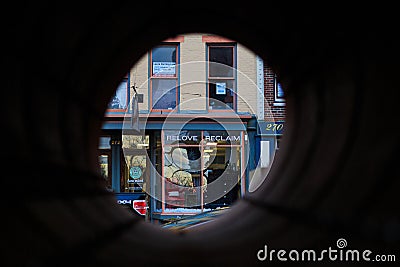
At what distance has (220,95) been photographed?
13.4 metres

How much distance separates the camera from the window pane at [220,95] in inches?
525

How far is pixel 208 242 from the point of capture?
11.1 ft

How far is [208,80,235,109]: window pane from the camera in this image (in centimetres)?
1334

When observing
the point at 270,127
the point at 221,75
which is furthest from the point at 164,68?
the point at 270,127

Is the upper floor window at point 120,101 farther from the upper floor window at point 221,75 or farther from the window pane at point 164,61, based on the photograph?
the upper floor window at point 221,75

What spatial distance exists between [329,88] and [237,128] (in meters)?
10.1

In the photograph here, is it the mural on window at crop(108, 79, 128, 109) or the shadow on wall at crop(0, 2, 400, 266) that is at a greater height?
the mural on window at crop(108, 79, 128, 109)

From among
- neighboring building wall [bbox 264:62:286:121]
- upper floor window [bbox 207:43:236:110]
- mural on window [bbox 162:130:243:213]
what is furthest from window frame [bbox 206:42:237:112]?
neighboring building wall [bbox 264:62:286:121]

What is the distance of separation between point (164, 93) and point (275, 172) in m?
9.42

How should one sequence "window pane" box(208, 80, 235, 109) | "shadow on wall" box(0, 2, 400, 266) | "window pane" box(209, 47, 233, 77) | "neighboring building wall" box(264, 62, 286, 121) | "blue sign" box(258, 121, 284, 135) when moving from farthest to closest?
"window pane" box(209, 47, 233, 77)
"window pane" box(208, 80, 235, 109)
"neighboring building wall" box(264, 62, 286, 121)
"blue sign" box(258, 121, 284, 135)
"shadow on wall" box(0, 2, 400, 266)

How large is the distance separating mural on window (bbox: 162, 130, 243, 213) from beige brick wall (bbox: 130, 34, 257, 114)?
2.70ft

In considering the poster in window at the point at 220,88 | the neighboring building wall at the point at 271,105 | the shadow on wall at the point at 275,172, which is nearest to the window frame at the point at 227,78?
the poster in window at the point at 220,88

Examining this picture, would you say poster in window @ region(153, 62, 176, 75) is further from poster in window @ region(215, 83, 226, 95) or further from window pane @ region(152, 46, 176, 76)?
poster in window @ region(215, 83, 226, 95)

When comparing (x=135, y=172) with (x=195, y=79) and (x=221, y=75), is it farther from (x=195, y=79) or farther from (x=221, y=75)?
(x=221, y=75)
